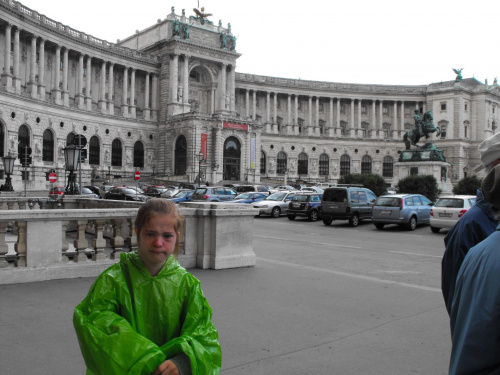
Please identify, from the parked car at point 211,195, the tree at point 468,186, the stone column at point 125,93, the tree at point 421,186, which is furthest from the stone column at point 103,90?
the tree at point 468,186

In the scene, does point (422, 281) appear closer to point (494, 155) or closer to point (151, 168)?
Result: point (494, 155)

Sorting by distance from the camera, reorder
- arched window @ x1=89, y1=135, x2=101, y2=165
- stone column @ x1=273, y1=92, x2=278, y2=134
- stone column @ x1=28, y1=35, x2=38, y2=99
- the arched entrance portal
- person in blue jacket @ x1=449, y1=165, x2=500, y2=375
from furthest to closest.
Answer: stone column @ x1=273, y1=92, x2=278, y2=134
the arched entrance portal
arched window @ x1=89, y1=135, x2=101, y2=165
stone column @ x1=28, y1=35, x2=38, y2=99
person in blue jacket @ x1=449, y1=165, x2=500, y2=375

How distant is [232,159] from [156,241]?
210ft

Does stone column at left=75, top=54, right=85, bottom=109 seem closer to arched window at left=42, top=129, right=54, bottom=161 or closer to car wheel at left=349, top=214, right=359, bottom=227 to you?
arched window at left=42, top=129, right=54, bottom=161

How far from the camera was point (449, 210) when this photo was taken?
67.1ft

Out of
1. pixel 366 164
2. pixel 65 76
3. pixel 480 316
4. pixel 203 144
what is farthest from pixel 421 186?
pixel 366 164

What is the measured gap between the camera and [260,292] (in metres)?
8.31

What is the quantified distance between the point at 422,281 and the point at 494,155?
6.69m

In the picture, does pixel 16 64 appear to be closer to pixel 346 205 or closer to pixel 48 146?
pixel 48 146

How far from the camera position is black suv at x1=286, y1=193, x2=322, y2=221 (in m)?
27.3

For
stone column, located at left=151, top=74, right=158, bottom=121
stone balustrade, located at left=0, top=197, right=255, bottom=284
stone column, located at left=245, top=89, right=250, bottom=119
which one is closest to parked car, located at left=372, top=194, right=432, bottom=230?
stone balustrade, located at left=0, top=197, right=255, bottom=284

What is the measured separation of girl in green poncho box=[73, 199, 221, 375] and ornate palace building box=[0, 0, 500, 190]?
140 ft

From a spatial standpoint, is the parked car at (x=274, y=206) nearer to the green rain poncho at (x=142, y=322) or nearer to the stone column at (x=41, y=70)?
the green rain poncho at (x=142, y=322)

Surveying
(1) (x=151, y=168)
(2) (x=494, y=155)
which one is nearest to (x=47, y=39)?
(1) (x=151, y=168)
